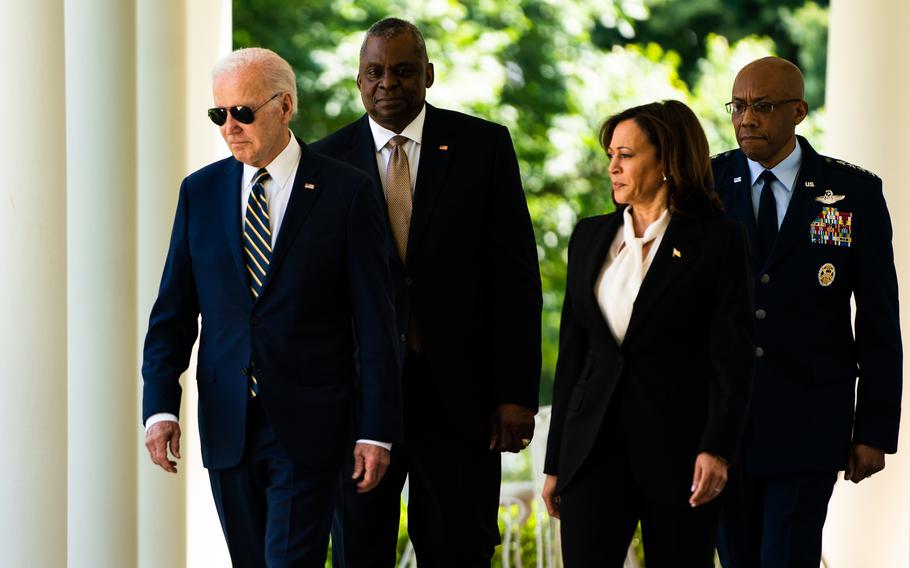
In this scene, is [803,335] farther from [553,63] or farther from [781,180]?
[553,63]

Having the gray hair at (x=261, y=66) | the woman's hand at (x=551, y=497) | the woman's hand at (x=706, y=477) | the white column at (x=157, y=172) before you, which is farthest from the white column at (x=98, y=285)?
the woman's hand at (x=706, y=477)

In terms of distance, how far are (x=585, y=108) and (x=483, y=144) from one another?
876cm

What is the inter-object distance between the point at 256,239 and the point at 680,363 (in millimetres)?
1160

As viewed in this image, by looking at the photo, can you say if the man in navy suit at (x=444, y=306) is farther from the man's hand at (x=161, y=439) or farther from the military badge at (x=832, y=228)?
the military badge at (x=832, y=228)

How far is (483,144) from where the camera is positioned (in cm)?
436

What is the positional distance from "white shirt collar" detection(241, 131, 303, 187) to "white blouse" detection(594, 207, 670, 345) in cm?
88

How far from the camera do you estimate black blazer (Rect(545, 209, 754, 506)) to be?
11.9 ft

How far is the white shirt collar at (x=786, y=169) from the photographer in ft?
14.6

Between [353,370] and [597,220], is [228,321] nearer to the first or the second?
[353,370]

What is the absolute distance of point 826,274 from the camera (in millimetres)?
4340

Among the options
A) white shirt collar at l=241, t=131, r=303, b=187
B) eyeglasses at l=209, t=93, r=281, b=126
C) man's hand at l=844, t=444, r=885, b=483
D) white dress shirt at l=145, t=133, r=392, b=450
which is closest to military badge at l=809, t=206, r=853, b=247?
man's hand at l=844, t=444, r=885, b=483

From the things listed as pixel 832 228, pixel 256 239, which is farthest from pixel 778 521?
pixel 256 239

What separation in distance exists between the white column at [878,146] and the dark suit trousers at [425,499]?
2.11m

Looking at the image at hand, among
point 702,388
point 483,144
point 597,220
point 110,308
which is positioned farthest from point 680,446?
point 110,308
